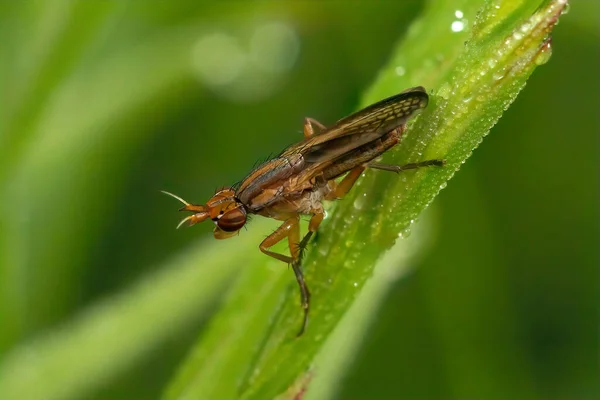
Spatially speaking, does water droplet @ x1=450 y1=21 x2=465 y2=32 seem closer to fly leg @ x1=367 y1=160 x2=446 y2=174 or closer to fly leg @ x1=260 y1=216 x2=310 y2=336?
fly leg @ x1=367 y1=160 x2=446 y2=174

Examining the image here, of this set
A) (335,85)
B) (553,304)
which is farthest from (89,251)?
(553,304)

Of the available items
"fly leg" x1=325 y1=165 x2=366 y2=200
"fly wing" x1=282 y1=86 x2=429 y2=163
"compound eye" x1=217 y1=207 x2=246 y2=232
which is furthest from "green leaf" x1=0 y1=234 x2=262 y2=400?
"fly leg" x1=325 y1=165 x2=366 y2=200

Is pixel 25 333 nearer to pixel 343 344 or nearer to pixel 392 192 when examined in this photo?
pixel 343 344

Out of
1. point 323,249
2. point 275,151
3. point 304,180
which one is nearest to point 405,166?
point 323,249

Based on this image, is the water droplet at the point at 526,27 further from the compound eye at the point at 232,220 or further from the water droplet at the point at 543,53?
the compound eye at the point at 232,220

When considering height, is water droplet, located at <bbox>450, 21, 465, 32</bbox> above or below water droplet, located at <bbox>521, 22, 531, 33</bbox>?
above

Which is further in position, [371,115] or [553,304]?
[553,304]

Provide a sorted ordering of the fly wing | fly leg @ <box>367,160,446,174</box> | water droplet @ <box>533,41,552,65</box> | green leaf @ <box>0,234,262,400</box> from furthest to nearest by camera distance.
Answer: green leaf @ <box>0,234,262,400</box>
the fly wing
fly leg @ <box>367,160,446,174</box>
water droplet @ <box>533,41,552,65</box>

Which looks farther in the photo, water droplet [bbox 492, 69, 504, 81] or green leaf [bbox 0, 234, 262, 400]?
green leaf [bbox 0, 234, 262, 400]

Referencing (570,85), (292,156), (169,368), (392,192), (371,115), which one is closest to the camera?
(392,192)
